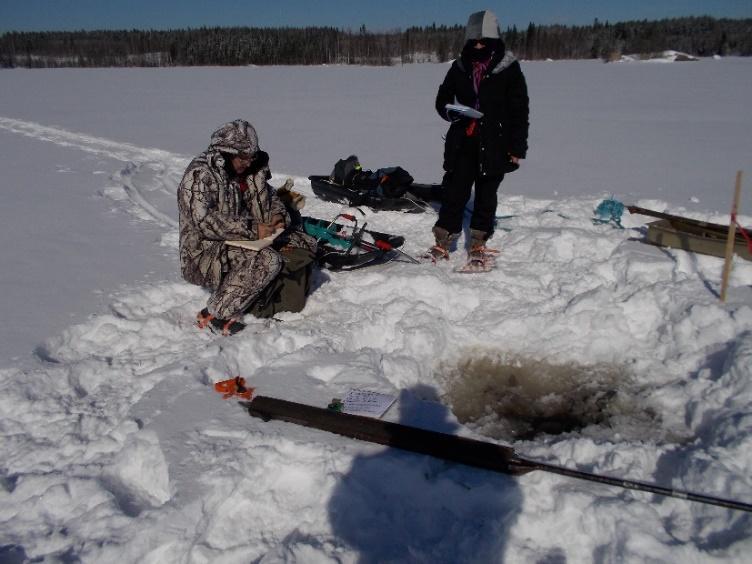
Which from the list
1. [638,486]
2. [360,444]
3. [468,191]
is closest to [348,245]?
[468,191]

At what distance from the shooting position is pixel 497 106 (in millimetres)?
4414

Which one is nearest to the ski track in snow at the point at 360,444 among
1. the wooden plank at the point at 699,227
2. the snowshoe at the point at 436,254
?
the snowshoe at the point at 436,254

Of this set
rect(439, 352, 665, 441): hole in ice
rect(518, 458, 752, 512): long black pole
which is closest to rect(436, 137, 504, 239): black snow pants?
rect(439, 352, 665, 441): hole in ice

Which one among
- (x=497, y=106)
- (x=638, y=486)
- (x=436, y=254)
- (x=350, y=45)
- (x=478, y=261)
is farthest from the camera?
(x=350, y=45)

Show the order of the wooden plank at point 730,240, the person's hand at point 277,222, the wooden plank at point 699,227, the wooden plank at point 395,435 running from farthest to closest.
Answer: the wooden plank at point 699,227
the person's hand at point 277,222
the wooden plank at point 730,240
the wooden plank at point 395,435

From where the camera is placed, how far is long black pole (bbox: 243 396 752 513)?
222 centimetres

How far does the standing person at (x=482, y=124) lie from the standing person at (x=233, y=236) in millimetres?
1518

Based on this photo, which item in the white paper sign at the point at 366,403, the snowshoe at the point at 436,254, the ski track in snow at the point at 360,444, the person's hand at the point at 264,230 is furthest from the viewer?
the snowshoe at the point at 436,254

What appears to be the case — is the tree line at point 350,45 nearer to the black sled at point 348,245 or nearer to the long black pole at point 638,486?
the black sled at point 348,245

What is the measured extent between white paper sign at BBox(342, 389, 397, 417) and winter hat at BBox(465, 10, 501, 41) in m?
2.87

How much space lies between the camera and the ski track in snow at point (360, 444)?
215 centimetres

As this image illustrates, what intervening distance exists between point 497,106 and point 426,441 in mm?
2934

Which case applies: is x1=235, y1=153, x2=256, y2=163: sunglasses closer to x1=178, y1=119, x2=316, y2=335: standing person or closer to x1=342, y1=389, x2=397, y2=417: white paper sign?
x1=178, y1=119, x2=316, y2=335: standing person

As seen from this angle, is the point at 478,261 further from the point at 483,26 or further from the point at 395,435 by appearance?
the point at 395,435
